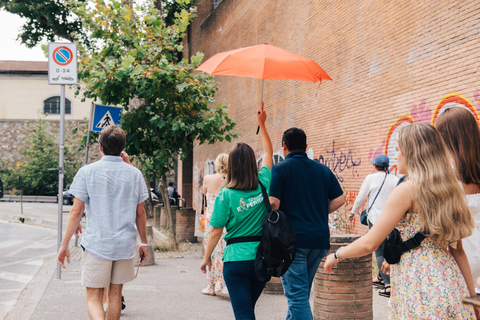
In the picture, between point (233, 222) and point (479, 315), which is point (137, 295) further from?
point (479, 315)

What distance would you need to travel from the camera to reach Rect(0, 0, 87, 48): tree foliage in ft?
71.7

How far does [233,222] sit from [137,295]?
155 inches

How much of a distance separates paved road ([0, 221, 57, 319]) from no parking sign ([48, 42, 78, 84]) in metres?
3.60

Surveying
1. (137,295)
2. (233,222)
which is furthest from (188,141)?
(233,222)

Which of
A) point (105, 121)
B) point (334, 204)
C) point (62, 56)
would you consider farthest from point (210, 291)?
point (62, 56)

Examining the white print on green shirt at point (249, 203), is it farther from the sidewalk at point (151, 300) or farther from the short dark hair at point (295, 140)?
the sidewalk at point (151, 300)

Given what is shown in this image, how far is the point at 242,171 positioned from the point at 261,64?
5.62 feet

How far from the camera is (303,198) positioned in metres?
4.13

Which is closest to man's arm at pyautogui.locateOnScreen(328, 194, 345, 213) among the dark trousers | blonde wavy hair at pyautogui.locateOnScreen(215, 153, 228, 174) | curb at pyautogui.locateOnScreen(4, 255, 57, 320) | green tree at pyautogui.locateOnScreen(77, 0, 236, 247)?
the dark trousers

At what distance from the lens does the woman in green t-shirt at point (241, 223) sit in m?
3.72

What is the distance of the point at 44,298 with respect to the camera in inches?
267

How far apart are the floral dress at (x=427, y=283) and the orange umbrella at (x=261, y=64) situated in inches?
113

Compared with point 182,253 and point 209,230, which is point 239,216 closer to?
point 209,230

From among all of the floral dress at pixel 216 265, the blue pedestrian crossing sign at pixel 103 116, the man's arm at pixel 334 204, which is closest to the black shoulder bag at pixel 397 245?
the man's arm at pixel 334 204
